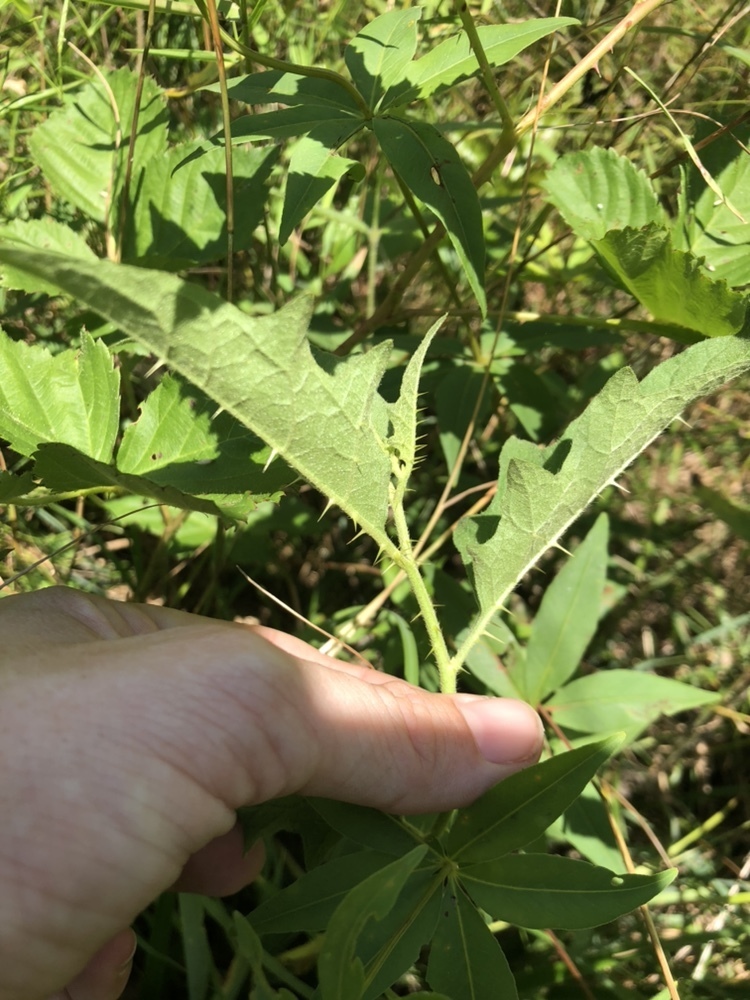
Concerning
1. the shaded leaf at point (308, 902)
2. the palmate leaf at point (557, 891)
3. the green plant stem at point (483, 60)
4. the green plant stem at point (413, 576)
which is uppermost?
the green plant stem at point (483, 60)

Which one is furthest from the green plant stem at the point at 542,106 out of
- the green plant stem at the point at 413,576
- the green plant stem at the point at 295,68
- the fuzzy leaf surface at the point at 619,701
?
the fuzzy leaf surface at the point at 619,701

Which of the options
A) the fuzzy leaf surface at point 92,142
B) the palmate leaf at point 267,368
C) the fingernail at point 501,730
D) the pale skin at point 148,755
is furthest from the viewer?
the fuzzy leaf surface at point 92,142

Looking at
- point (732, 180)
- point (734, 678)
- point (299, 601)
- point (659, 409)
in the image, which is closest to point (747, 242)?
point (732, 180)

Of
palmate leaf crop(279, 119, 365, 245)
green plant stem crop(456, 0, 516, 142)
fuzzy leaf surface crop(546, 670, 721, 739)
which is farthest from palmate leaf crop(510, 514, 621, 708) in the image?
palmate leaf crop(279, 119, 365, 245)

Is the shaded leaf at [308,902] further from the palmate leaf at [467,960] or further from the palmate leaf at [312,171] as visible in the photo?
the palmate leaf at [312,171]

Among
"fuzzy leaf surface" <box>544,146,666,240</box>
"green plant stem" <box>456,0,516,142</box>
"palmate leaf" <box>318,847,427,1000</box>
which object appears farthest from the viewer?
"fuzzy leaf surface" <box>544,146,666,240</box>

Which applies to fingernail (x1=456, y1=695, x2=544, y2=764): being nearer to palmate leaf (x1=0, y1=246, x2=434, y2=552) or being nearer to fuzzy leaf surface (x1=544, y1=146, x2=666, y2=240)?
palmate leaf (x1=0, y1=246, x2=434, y2=552)
